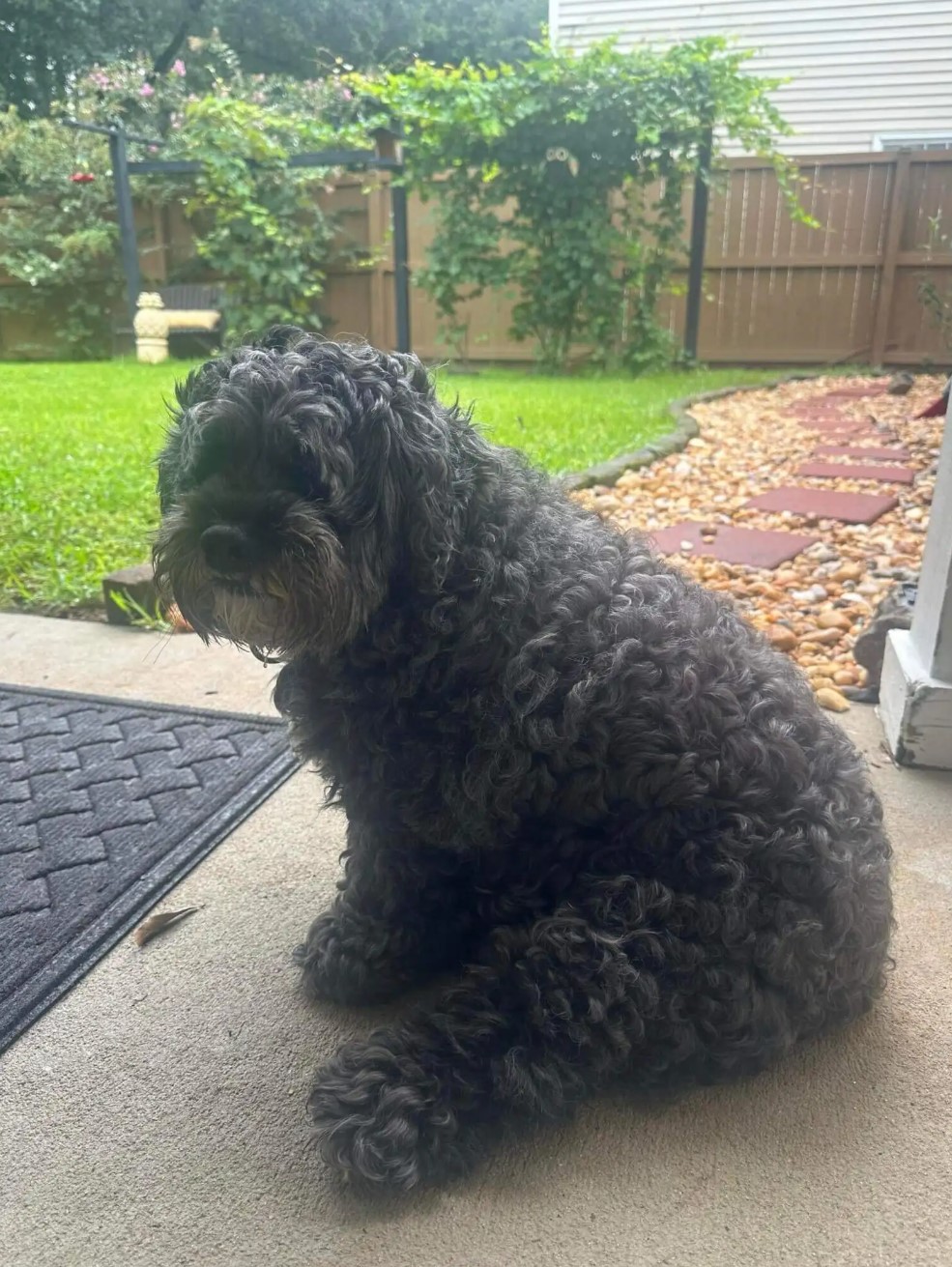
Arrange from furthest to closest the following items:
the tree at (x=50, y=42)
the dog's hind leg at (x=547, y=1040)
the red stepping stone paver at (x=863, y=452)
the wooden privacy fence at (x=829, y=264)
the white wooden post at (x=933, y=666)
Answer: the wooden privacy fence at (x=829, y=264), the red stepping stone paver at (x=863, y=452), the tree at (x=50, y=42), the white wooden post at (x=933, y=666), the dog's hind leg at (x=547, y=1040)

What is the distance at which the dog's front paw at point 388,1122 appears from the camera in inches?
58.5

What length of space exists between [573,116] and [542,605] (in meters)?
9.95

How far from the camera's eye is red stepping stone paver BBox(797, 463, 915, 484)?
237 inches

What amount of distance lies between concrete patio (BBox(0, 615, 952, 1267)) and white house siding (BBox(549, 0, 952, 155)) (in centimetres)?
848

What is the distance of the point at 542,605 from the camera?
1.79 meters

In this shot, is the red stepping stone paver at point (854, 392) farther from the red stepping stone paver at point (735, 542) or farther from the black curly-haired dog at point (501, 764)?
the black curly-haired dog at point (501, 764)

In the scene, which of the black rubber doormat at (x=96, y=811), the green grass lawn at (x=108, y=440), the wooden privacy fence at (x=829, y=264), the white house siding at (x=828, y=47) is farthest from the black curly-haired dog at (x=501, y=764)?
the wooden privacy fence at (x=829, y=264)

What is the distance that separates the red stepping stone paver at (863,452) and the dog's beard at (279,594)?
232 inches

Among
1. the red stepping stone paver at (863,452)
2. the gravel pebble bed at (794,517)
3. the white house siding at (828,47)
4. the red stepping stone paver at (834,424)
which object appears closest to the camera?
the gravel pebble bed at (794,517)

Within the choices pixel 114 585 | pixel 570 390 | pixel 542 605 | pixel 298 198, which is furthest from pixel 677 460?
pixel 298 198

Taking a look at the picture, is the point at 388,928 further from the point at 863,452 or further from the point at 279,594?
the point at 863,452

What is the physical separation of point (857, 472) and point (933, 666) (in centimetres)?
388

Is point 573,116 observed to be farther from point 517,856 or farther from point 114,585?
point 517,856

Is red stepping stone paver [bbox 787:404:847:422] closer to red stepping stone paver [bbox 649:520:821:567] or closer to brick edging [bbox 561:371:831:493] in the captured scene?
brick edging [bbox 561:371:831:493]
